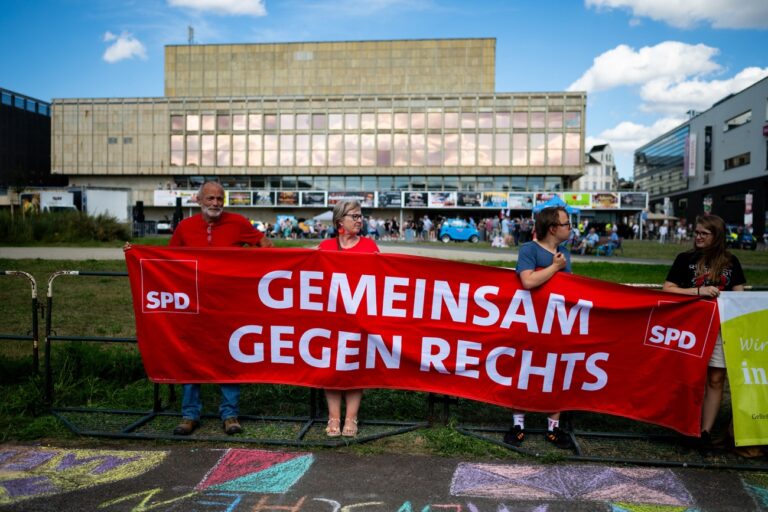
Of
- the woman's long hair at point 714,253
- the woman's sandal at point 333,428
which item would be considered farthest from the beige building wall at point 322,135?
the woman's sandal at point 333,428

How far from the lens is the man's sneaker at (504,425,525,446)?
15.6ft

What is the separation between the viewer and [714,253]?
4.79 meters

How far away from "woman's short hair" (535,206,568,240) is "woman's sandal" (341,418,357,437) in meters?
2.11

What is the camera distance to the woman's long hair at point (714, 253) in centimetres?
474

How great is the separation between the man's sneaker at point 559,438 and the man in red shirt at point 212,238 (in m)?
2.45

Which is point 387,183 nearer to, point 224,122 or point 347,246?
point 224,122

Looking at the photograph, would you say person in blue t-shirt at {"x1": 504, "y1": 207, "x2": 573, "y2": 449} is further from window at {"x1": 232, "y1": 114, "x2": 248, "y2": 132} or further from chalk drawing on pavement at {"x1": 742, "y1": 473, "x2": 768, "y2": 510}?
window at {"x1": 232, "y1": 114, "x2": 248, "y2": 132}

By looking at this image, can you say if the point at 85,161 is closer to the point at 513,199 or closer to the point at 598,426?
the point at 513,199

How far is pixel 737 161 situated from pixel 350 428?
228 feet

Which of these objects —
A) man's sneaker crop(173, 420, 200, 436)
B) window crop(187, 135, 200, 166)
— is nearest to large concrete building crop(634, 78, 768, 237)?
man's sneaker crop(173, 420, 200, 436)

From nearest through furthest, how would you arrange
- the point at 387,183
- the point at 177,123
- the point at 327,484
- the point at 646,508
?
the point at 646,508 → the point at 327,484 → the point at 387,183 → the point at 177,123

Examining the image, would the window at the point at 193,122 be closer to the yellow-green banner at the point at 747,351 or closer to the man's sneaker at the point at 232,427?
the man's sneaker at the point at 232,427

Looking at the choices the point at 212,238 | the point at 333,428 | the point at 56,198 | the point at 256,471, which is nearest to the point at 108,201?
the point at 56,198

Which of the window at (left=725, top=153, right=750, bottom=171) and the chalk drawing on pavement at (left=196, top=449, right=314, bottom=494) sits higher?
the window at (left=725, top=153, right=750, bottom=171)
